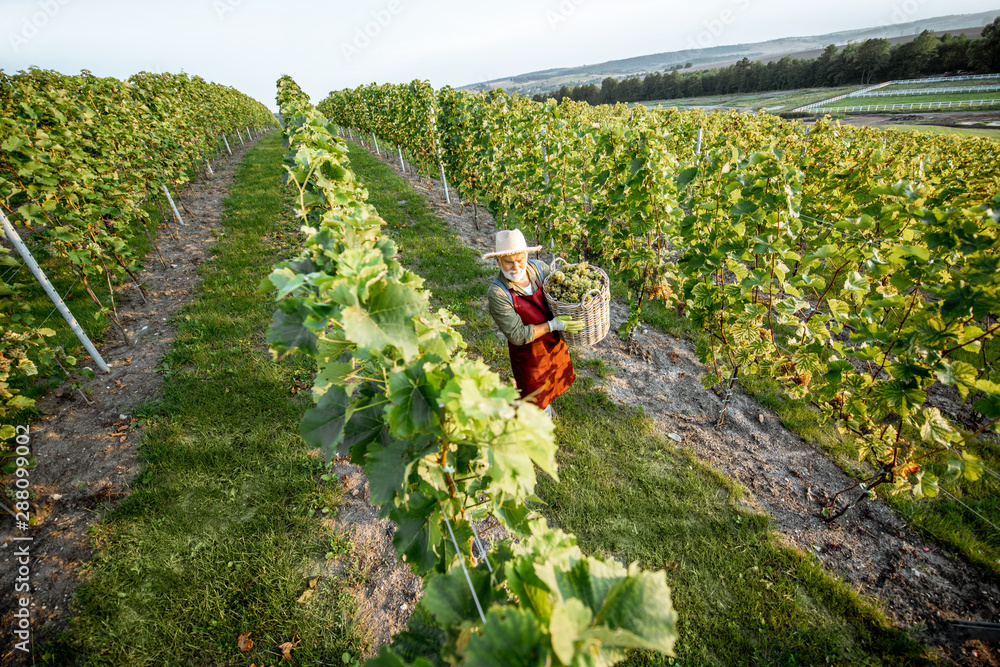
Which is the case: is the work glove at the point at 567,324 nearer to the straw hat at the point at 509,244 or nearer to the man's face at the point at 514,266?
the man's face at the point at 514,266

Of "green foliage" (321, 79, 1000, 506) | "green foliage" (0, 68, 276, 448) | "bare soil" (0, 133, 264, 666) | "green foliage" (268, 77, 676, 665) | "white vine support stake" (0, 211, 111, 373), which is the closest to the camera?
"green foliage" (268, 77, 676, 665)

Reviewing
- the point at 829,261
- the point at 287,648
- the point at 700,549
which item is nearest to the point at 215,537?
the point at 287,648

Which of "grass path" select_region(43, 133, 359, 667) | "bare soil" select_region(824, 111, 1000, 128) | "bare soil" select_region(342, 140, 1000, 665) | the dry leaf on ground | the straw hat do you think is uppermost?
the straw hat

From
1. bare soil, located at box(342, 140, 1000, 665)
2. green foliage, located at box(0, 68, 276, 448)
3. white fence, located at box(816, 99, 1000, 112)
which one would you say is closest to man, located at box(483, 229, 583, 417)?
bare soil, located at box(342, 140, 1000, 665)

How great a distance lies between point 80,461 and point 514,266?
482 cm

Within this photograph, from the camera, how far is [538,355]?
11.8 ft

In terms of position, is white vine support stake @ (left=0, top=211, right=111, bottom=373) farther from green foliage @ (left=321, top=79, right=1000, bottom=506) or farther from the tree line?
the tree line

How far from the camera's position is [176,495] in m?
3.70

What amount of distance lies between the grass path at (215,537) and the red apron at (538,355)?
2.19m

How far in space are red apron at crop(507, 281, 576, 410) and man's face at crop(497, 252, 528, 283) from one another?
145 millimetres

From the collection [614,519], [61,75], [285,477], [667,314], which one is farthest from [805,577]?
[61,75]

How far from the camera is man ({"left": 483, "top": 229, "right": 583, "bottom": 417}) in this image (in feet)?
10.7

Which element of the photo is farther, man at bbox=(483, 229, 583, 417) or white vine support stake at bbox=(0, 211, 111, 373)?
white vine support stake at bbox=(0, 211, 111, 373)

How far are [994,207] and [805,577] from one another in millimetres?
2692
